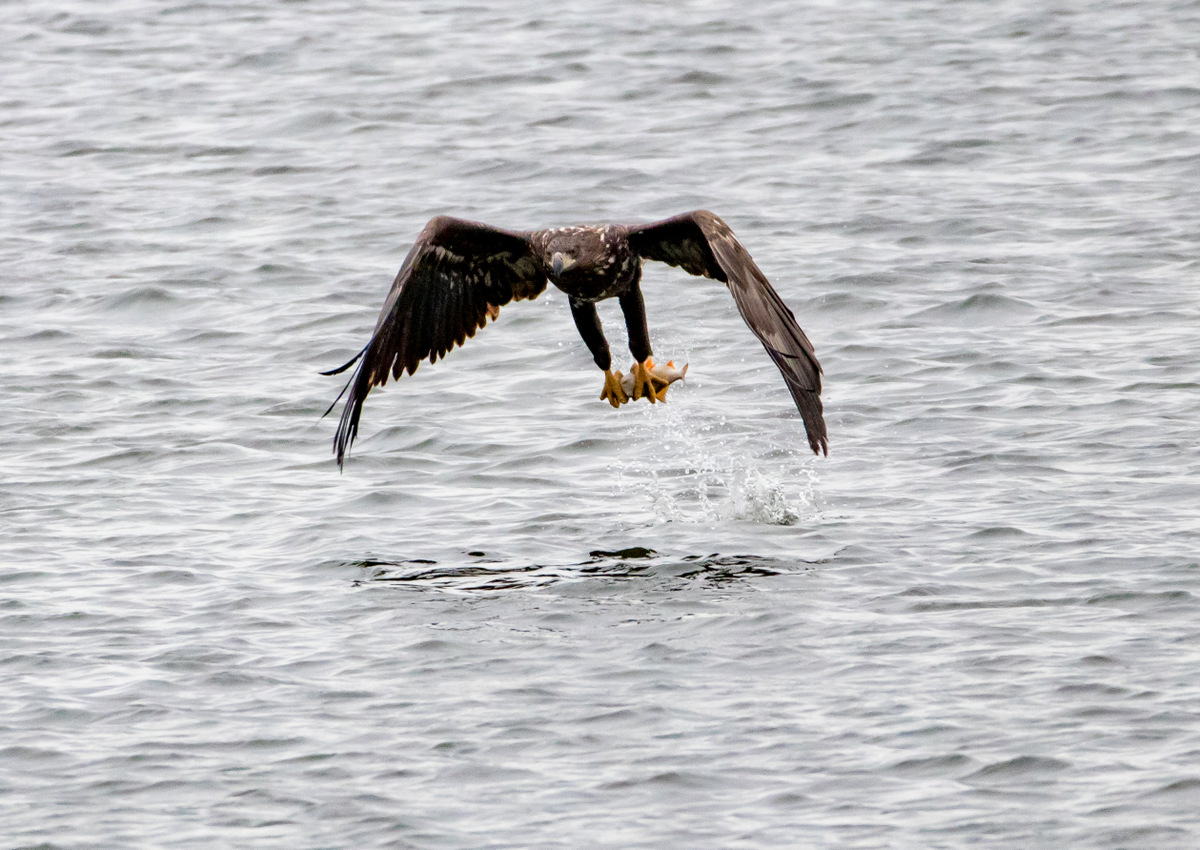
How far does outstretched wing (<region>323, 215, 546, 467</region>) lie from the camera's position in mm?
8359

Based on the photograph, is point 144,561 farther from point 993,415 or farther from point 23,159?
point 23,159

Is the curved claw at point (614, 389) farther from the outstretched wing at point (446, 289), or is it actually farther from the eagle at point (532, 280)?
the outstretched wing at point (446, 289)

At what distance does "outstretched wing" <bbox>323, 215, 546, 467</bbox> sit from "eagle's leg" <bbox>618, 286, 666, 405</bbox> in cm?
49

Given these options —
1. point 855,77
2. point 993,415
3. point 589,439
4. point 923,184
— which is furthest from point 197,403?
point 855,77

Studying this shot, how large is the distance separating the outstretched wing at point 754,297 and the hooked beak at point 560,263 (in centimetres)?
34

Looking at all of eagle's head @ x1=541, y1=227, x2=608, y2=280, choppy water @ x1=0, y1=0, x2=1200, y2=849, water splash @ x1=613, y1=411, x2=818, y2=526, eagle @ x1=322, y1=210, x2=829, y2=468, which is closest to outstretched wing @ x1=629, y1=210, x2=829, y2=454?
eagle @ x1=322, y1=210, x2=829, y2=468

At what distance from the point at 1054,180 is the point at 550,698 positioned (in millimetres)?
8727

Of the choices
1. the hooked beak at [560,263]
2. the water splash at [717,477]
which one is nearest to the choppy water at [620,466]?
the water splash at [717,477]

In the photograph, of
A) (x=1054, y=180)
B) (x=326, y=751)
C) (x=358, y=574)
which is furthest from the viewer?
(x=1054, y=180)

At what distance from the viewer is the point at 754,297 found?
7.39 meters

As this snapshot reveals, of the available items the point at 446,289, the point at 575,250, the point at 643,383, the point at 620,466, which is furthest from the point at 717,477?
the point at 575,250

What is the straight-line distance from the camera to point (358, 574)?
26.8ft

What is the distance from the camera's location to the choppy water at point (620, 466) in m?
6.15

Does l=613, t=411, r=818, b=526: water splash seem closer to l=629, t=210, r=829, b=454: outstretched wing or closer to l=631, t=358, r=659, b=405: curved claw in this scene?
l=631, t=358, r=659, b=405: curved claw
